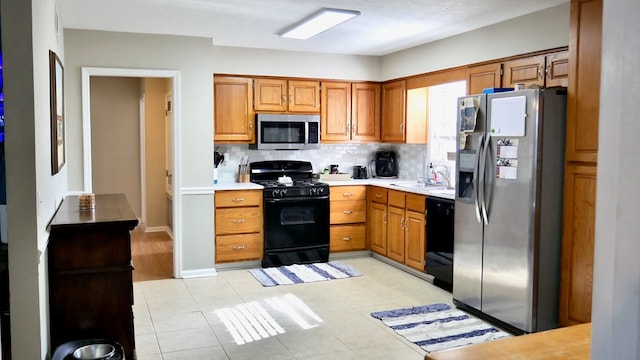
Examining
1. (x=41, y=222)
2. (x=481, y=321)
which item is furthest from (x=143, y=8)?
(x=481, y=321)

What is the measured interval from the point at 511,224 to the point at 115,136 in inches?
253

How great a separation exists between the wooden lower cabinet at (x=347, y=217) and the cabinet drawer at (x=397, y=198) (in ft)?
1.86

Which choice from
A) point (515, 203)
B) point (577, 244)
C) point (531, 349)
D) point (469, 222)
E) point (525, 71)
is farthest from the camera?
point (525, 71)

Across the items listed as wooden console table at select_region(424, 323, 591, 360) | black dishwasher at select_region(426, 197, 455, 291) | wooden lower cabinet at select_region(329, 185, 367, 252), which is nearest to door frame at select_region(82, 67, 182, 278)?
wooden lower cabinet at select_region(329, 185, 367, 252)

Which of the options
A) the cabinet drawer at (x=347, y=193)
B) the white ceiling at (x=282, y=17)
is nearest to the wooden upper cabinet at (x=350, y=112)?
the cabinet drawer at (x=347, y=193)

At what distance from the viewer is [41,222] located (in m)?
2.48

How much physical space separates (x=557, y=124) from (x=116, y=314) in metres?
3.16

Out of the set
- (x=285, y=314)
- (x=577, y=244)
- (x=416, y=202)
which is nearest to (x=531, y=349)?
(x=577, y=244)

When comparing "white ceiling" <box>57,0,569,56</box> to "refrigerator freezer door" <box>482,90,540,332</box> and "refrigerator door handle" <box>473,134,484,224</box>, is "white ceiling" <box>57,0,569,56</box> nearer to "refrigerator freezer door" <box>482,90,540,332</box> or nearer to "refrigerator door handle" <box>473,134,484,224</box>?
"refrigerator freezer door" <box>482,90,540,332</box>

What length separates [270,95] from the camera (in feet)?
20.5

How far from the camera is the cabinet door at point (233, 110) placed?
5996 millimetres

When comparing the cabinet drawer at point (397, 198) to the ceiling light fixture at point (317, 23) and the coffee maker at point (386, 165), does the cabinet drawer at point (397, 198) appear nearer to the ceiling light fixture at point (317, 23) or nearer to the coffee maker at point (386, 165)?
the coffee maker at point (386, 165)

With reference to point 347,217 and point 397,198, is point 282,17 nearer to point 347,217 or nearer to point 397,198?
point 397,198

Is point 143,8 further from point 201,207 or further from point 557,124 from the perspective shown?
point 557,124
